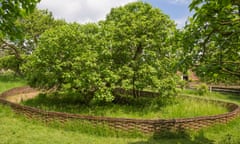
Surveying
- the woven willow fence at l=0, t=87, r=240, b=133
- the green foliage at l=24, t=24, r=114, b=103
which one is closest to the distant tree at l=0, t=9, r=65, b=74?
the green foliage at l=24, t=24, r=114, b=103

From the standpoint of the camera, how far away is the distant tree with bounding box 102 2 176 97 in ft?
39.7

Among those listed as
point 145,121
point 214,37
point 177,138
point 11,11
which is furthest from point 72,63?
point 11,11

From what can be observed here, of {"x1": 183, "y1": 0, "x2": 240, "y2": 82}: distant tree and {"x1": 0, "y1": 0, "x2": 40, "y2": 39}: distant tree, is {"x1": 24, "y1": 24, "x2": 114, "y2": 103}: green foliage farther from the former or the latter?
{"x1": 0, "y1": 0, "x2": 40, "y2": 39}: distant tree

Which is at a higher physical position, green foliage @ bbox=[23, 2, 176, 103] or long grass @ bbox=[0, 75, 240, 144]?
green foliage @ bbox=[23, 2, 176, 103]

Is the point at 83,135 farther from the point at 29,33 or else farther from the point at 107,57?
the point at 29,33

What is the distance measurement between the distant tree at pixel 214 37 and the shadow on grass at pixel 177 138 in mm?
3381

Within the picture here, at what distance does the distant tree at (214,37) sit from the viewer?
13.6 feet

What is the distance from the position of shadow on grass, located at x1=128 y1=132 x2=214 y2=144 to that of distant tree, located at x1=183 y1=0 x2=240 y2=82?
3.38 m

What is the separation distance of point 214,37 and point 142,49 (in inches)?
338

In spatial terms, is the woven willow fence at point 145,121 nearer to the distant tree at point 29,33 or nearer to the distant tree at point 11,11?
the distant tree at point 11,11

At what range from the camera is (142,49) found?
1350 centimetres

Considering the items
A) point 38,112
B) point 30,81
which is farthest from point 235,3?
point 30,81

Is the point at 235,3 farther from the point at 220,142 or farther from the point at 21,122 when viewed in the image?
the point at 21,122

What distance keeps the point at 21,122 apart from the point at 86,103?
4.26 metres
